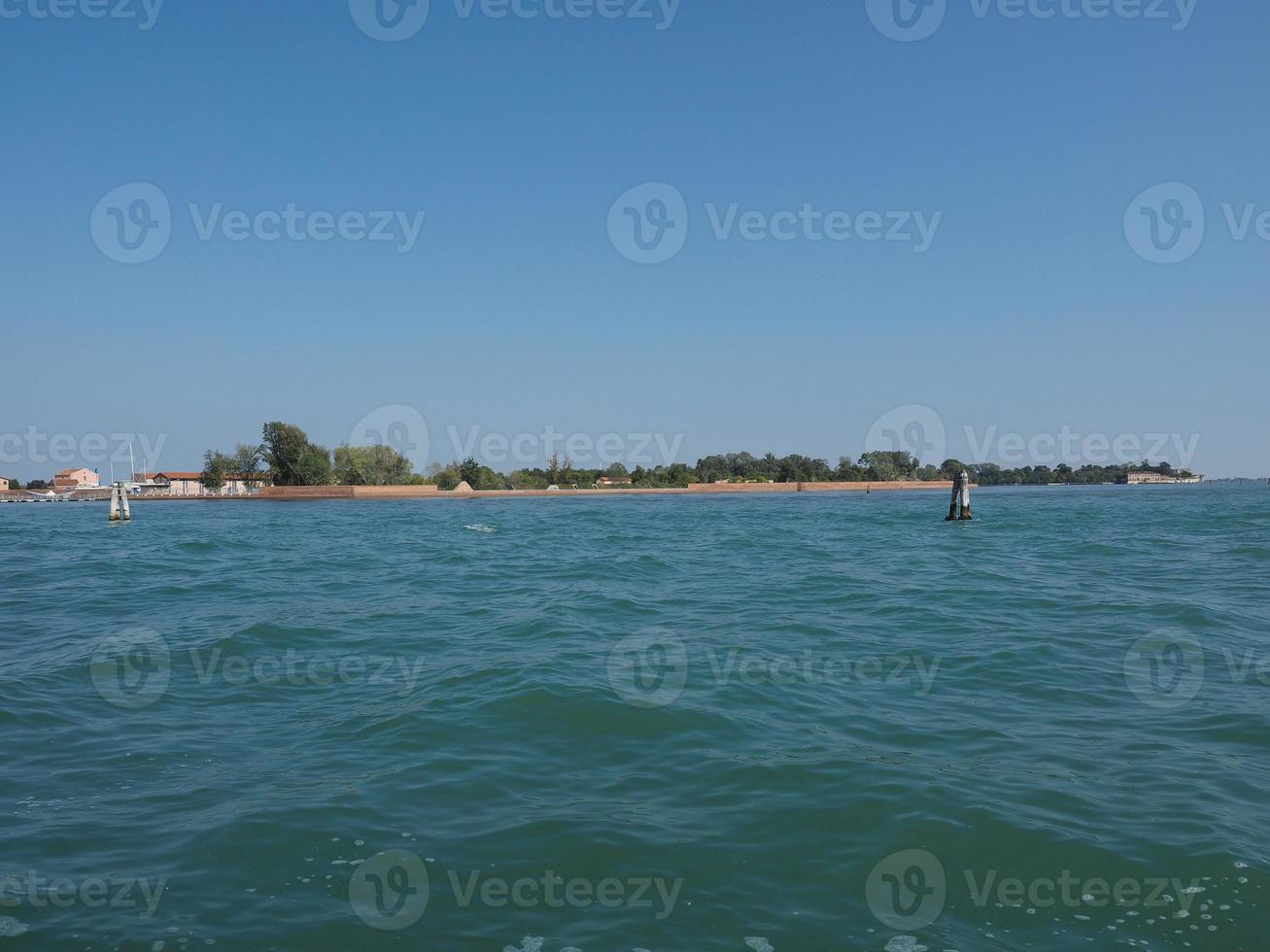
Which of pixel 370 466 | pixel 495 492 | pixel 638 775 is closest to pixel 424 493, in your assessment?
pixel 370 466

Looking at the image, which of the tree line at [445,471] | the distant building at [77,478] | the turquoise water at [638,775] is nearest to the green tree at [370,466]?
the tree line at [445,471]

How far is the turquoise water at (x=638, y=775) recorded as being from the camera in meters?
3.88

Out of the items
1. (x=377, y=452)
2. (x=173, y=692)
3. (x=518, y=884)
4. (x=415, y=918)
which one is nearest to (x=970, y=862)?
(x=518, y=884)

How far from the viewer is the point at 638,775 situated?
571 cm

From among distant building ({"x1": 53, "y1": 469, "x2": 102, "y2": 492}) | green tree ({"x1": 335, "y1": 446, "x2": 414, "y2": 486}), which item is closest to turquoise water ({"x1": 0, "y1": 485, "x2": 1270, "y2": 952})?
green tree ({"x1": 335, "y1": 446, "x2": 414, "y2": 486})

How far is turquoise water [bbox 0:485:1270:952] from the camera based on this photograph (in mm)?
3883

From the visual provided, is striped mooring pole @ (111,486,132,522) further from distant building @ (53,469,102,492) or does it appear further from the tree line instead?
distant building @ (53,469,102,492)

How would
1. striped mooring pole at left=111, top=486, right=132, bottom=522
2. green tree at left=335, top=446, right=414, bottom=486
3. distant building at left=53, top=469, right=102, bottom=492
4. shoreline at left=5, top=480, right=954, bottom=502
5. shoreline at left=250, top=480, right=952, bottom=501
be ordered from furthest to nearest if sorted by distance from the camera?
distant building at left=53, top=469, right=102, bottom=492 → green tree at left=335, top=446, right=414, bottom=486 → shoreline at left=250, top=480, right=952, bottom=501 → shoreline at left=5, top=480, right=954, bottom=502 → striped mooring pole at left=111, top=486, right=132, bottom=522

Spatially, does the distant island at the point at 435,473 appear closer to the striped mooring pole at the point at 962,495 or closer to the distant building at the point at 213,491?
the distant building at the point at 213,491

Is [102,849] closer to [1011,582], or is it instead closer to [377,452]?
[1011,582]

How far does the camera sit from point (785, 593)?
14.5 meters

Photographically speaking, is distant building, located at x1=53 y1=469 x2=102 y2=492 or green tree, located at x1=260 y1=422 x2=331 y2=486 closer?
green tree, located at x1=260 y1=422 x2=331 y2=486

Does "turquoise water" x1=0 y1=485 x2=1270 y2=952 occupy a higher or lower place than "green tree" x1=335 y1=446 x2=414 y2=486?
lower

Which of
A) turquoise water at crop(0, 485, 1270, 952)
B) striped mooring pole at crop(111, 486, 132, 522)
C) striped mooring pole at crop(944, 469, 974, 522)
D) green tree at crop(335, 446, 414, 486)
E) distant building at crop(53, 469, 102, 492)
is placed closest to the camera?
turquoise water at crop(0, 485, 1270, 952)
